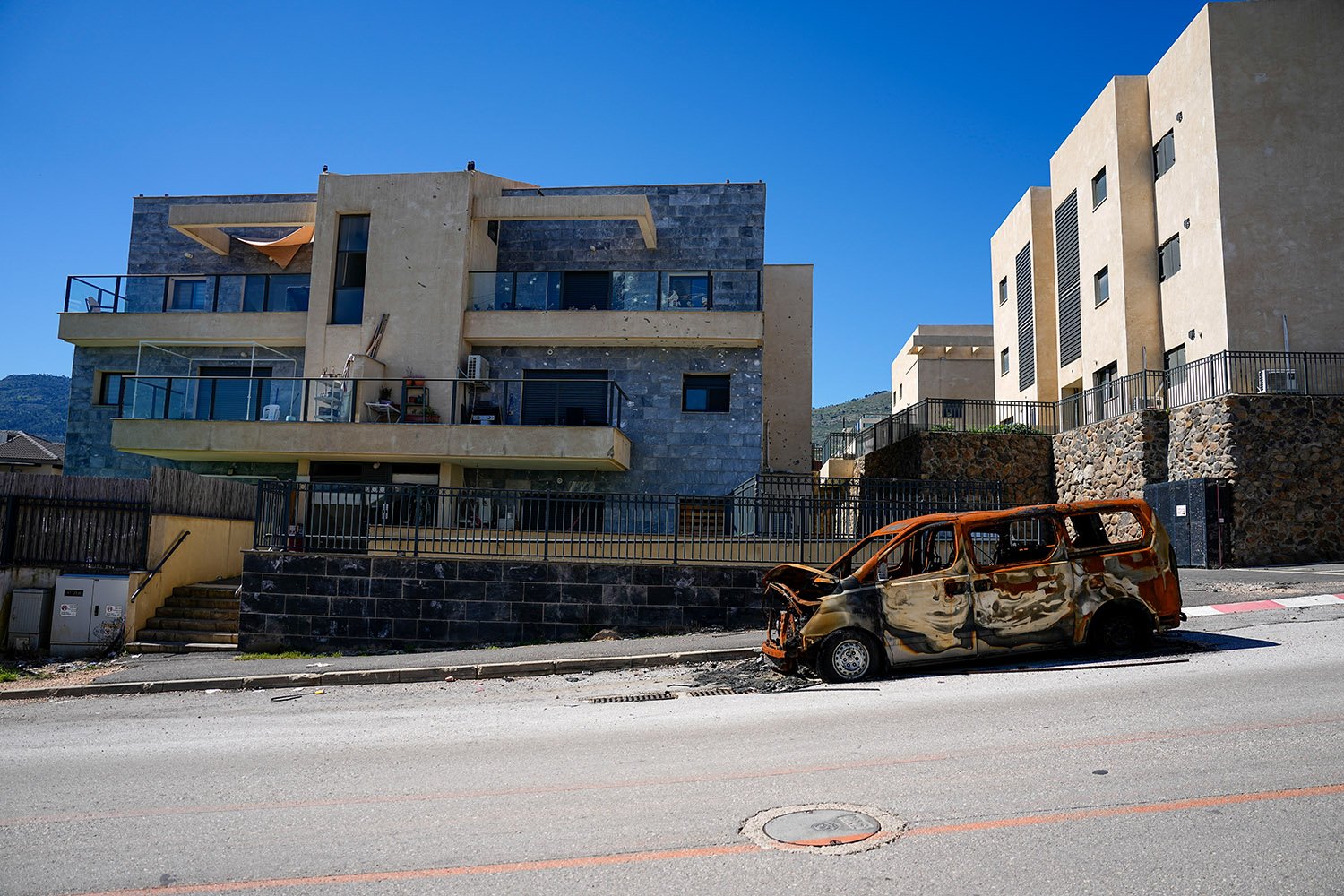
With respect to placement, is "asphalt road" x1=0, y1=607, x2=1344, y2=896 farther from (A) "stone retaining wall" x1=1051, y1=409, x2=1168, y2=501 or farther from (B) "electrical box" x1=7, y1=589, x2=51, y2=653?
(A) "stone retaining wall" x1=1051, y1=409, x2=1168, y2=501

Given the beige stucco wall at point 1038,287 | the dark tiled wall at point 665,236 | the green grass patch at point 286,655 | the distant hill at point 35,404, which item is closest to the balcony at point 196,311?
the dark tiled wall at point 665,236

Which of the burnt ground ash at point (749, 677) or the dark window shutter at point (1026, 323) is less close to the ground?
the dark window shutter at point (1026, 323)

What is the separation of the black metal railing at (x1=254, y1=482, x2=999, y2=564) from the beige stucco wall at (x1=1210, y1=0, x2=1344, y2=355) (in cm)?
1193

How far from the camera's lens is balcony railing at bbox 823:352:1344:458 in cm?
1972

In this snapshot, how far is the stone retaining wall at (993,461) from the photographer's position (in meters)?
26.2

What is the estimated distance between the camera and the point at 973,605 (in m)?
9.28

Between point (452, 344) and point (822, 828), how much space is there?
66.1ft

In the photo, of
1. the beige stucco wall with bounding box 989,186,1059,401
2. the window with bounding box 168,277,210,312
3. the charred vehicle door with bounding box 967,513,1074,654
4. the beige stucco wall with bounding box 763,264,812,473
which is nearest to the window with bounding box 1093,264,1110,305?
the beige stucco wall with bounding box 989,186,1059,401

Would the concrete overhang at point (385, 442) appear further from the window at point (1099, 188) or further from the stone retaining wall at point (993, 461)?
the window at point (1099, 188)

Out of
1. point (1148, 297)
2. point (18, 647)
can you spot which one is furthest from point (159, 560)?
point (1148, 297)

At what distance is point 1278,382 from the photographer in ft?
65.1

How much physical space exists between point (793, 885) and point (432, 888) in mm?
→ 1750

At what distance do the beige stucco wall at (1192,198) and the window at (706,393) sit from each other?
39.5 feet

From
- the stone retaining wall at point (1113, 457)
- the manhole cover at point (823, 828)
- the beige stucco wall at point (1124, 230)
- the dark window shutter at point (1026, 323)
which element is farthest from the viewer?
the dark window shutter at point (1026, 323)
